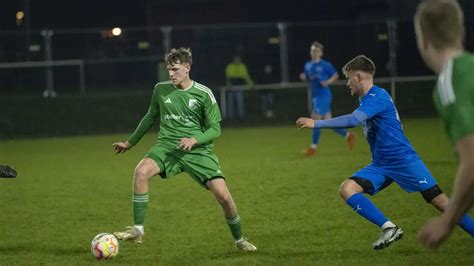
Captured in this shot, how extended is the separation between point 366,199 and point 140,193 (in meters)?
2.00

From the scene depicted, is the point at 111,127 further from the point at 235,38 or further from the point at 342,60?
the point at 342,60

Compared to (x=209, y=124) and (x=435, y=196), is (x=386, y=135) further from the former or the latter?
(x=209, y=124)

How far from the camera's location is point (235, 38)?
2819 cm

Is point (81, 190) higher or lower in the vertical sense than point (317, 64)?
lower

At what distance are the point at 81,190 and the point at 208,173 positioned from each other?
544 cm

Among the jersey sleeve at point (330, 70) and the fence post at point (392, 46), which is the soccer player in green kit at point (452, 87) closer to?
the jersey sleeve at point (330, 70)

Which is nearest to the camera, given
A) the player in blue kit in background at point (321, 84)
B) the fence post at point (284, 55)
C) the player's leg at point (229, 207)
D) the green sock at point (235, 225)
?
the player's leg at point (229, 207)

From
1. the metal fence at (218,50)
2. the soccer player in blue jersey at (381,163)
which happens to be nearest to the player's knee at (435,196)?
the soccer player in blue jersey at (381,163)

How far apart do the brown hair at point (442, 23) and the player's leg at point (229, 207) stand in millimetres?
4280

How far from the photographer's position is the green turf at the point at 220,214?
24.6ft

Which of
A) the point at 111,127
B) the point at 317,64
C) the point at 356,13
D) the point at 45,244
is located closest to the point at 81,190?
the point at 45,244

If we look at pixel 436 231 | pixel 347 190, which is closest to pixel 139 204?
pixel 347 190

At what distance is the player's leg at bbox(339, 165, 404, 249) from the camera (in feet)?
23.3

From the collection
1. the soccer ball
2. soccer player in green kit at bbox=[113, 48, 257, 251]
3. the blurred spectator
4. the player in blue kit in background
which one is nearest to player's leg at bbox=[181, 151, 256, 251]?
soccer player in green kit at bbox=[113, 48, 257, 251]
